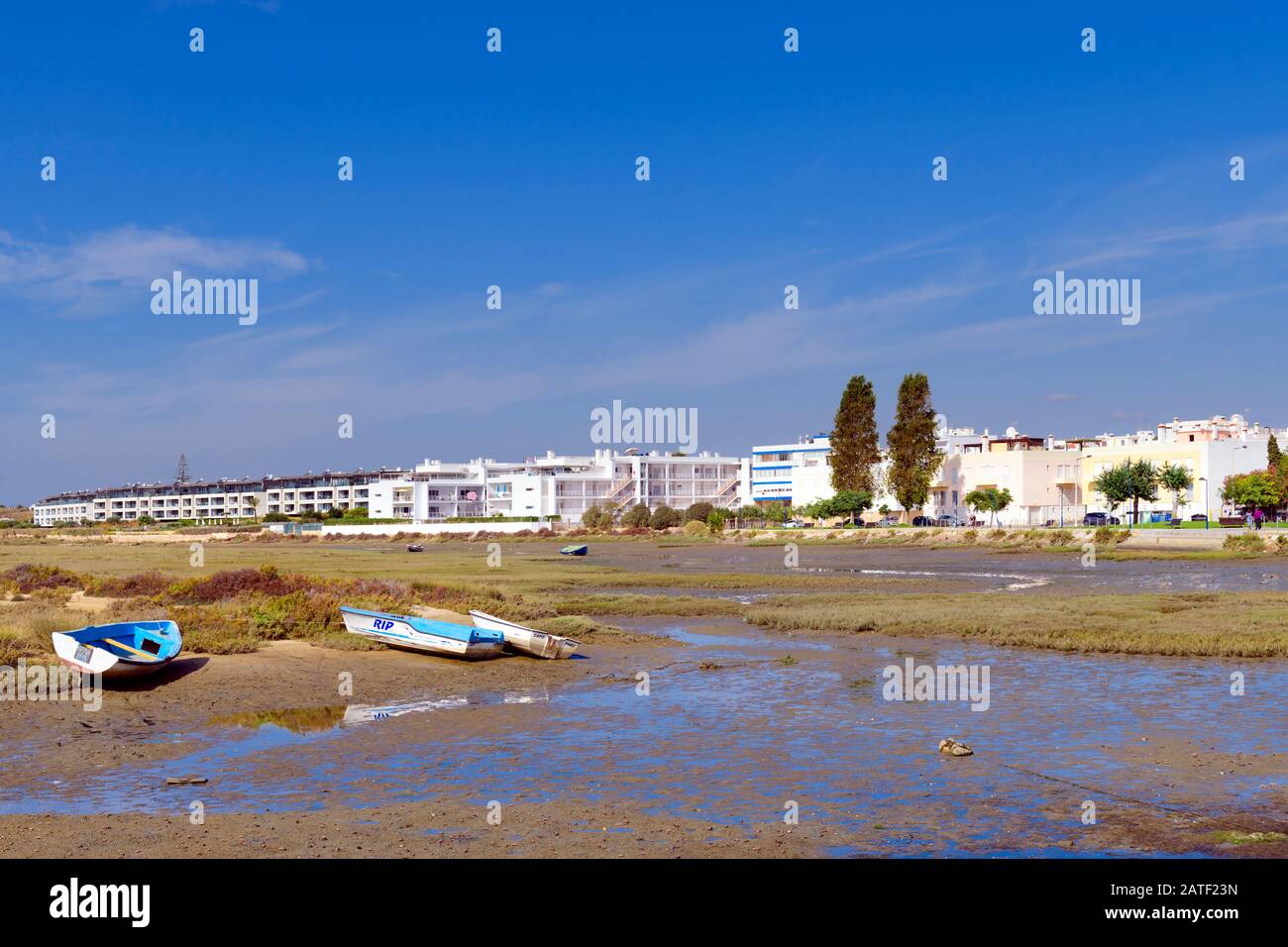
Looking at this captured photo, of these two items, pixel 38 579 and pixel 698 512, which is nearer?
pixel 38 579

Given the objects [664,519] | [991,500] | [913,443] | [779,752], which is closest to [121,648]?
[779,752]

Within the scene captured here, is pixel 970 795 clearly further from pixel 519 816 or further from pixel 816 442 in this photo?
pixel 816 442

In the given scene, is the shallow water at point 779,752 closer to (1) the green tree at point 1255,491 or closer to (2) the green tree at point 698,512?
(1) the green tree at point 1255,491

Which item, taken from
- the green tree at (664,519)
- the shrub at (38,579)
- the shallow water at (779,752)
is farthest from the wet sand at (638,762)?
the green tree at (664,519)

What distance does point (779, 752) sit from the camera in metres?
17.1

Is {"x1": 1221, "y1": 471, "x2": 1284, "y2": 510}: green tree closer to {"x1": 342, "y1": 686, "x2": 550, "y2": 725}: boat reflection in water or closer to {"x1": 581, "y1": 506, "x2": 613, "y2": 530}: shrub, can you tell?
{"x1": 581, "y1": 506, "x2": 613, "y2": 530}: shrub

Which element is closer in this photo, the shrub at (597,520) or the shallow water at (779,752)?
the shallow water at (779,752)

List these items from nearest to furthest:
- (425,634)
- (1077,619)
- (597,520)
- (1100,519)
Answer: (425,634), (1077,619), (1100,519), (597,520)

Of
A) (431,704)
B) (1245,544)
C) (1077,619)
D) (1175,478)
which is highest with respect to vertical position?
(1175,478)

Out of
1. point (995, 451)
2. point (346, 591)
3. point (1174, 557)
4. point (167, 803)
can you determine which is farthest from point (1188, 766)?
point (995, 451)

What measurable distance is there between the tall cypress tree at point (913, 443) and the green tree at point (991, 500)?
10371 millimetres

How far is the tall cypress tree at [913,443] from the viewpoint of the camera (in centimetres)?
11400

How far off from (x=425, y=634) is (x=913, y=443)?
9403cm

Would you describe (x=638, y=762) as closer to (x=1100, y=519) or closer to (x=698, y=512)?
(x=1100, y=519)
